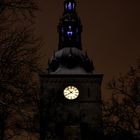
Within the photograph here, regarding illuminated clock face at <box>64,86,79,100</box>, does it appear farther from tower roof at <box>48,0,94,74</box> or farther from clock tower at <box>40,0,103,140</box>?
tower roof at <box>48,0,94,74</box>

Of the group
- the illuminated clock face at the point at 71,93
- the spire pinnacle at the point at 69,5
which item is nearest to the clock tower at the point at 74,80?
the illuminated clock face at the point at 71,93

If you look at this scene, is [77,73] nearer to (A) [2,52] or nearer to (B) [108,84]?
(B) [108,84]

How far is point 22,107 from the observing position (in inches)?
581

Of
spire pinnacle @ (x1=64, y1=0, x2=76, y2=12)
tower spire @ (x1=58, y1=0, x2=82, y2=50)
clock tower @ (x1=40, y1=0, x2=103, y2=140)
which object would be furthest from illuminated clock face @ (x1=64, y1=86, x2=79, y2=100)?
spire pinnacle @ (x1=64, y1=0, x2=76, y2=12)

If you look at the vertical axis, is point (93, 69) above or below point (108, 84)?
above

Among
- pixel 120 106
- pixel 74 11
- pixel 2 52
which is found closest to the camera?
pixel 2 52

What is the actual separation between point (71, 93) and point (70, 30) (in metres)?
7.44

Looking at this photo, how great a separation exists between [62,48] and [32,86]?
43430 mm

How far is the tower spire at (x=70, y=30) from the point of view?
59.1 metres

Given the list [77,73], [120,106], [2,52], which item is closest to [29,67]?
[2,52]

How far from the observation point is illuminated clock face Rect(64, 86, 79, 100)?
57644mm

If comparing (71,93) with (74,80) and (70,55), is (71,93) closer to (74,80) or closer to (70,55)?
(74,80)

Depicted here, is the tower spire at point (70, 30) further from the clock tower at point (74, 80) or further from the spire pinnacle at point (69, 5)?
the spire pinnacle at point (69, 5)

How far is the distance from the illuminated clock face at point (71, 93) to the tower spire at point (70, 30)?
16.1 ft
